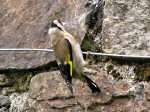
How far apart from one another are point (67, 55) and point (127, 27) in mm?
353

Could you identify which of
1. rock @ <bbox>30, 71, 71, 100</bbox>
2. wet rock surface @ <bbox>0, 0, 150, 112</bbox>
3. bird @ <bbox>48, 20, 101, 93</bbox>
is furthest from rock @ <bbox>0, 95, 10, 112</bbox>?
bird @ <bbox>48, 20, 101, 93</bbox>

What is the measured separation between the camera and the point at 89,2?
3.48 m

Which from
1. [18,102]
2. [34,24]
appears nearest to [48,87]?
[18,102]

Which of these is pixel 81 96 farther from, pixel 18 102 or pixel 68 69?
pixel 18 102

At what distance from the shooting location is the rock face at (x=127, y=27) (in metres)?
3.19

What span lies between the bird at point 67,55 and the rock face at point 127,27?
158 mm

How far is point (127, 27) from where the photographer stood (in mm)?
3242

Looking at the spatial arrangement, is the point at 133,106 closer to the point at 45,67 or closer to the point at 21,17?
the point at 45,67

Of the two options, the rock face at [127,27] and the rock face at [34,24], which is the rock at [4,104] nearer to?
the rock face at [34,24]

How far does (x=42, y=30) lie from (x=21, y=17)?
0.62ft

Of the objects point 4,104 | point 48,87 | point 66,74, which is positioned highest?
point 66,74

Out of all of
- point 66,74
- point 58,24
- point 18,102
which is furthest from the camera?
point 18,102

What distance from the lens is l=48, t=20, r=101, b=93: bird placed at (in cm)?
324

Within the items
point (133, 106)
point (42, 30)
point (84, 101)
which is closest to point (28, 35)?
point (42, 30)
